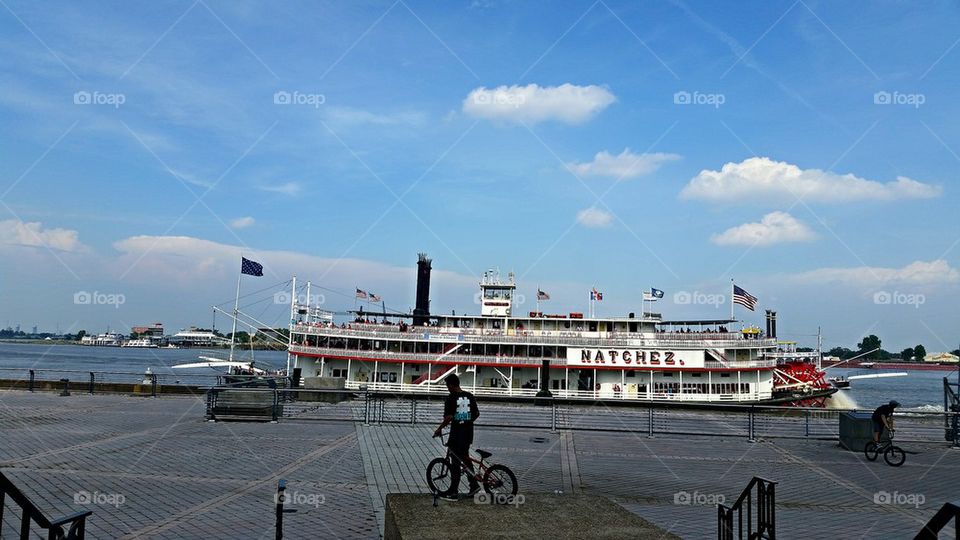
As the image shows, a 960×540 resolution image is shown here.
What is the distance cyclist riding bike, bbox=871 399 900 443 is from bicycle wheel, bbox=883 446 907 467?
1.25 ft

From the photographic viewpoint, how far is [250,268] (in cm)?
3944

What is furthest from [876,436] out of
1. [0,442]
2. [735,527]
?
[0,442]

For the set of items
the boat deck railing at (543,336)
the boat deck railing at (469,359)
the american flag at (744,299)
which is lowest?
the boat deck railing at (469,359)

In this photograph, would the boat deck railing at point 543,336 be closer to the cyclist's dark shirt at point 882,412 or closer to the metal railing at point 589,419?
the metal railing at point 589,419

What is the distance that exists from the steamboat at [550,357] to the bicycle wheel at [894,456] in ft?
79.8

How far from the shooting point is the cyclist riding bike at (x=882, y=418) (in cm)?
1502

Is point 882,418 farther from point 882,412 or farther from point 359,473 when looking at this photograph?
point 359,473

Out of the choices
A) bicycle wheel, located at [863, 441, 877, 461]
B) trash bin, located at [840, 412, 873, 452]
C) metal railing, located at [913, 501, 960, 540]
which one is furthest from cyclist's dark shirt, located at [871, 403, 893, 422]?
metal railing, located at [913, 501, 960, 540]

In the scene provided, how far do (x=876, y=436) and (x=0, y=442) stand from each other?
19.5 meters

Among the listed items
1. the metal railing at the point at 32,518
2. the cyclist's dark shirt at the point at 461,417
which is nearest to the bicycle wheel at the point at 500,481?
the cyclist's dark shirt at the point at 461,417

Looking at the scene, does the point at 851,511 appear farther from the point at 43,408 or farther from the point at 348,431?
the point at 43,408

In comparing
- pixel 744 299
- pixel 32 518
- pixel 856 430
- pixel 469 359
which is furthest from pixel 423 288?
pixel 32 518

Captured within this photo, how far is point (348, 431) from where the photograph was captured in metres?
18.5

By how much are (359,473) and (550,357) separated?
1226 inches
